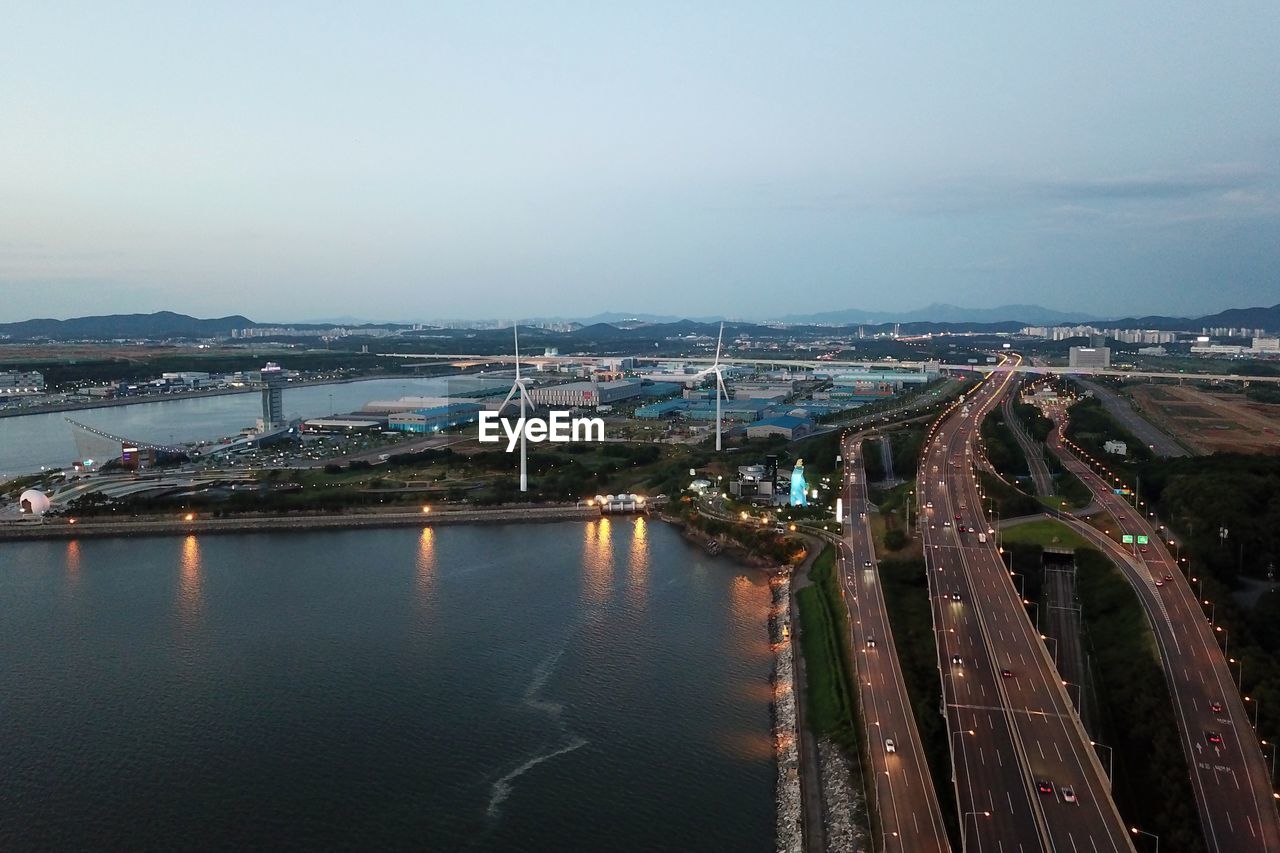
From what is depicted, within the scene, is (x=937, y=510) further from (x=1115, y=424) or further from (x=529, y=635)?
(x=1115, y=424)

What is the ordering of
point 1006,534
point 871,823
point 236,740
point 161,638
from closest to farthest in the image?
point 871,823 < point 236,740 < point 161,638 < point 1006,534

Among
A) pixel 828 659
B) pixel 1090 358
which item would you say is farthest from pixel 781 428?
pixel 1090 358

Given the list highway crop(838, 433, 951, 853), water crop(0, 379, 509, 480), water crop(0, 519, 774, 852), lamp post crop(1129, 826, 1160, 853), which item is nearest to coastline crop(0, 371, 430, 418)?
water crop(0, 379, 509, 480)

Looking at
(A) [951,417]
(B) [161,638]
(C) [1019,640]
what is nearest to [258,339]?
(A) [951,417]

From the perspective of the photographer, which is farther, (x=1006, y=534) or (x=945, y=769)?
(x=1006, y=534)

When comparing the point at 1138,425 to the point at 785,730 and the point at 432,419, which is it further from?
the point at 432,419

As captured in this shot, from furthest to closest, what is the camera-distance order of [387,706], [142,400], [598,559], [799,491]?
1. [142,400]
2. [799,491]
3. [598,559]
4. [387,706]

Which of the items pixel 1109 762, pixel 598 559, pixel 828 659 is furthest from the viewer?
pixel 598 559

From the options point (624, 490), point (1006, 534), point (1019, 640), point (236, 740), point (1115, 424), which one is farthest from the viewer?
point (1115, 424)
